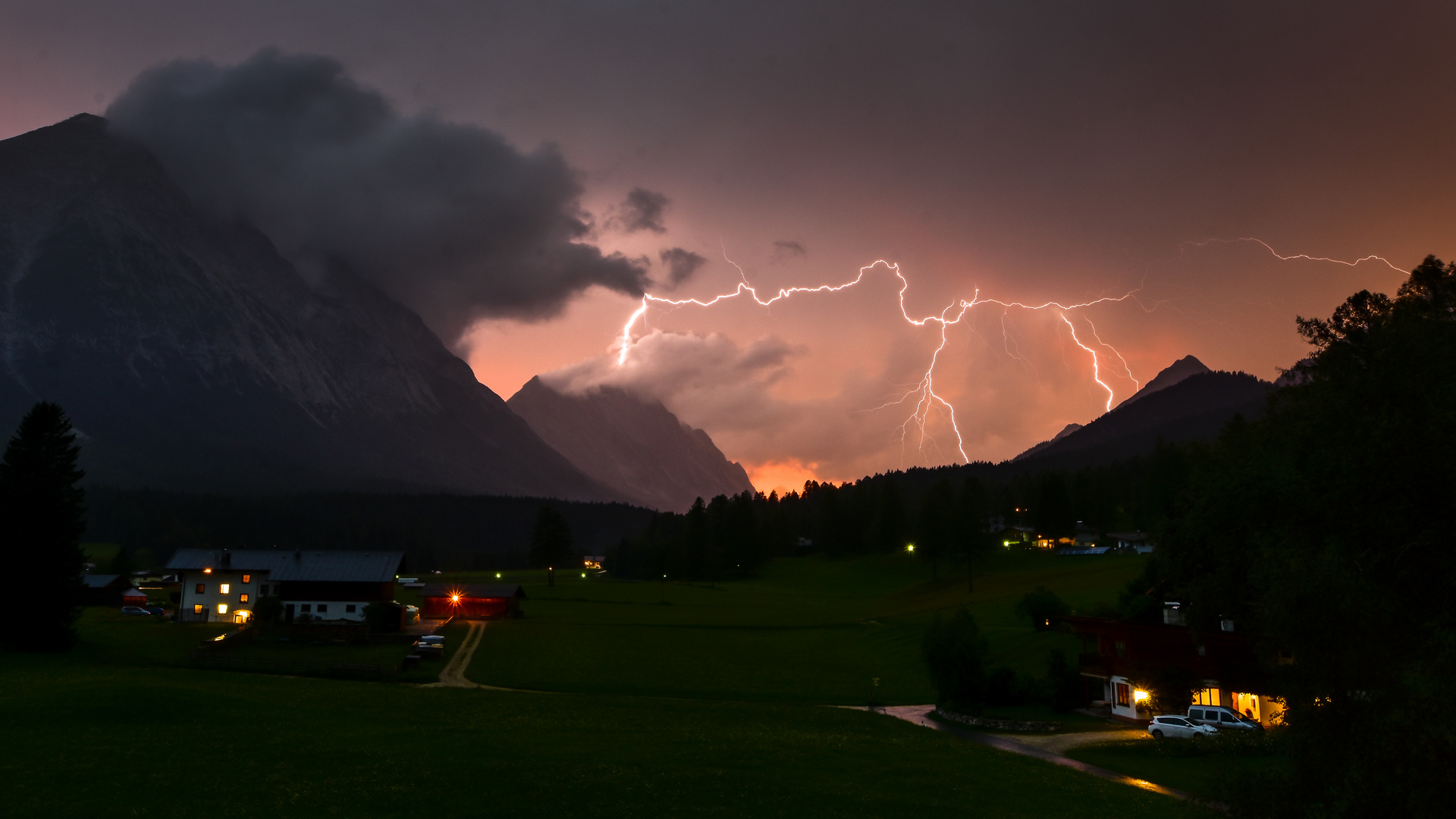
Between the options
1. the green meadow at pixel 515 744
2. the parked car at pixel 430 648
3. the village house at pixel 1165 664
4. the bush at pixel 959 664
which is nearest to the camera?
the green meadow at pixel 515 744

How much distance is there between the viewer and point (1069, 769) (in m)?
32.9

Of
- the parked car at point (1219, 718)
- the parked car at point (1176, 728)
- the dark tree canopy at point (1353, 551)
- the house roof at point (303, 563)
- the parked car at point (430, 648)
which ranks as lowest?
the parked car at point (430, 648)

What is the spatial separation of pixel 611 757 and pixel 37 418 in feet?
199

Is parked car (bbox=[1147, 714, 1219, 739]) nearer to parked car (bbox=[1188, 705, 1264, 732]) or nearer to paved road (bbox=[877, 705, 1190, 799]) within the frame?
parked car (bbox=[1188, 705, 1264, 732])

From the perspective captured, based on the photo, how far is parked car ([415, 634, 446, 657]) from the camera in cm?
6912

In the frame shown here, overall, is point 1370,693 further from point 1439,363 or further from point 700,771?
point 700,771

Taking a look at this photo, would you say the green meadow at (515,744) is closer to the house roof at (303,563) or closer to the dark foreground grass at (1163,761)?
Result: the dark foreground grass at (1163,761)

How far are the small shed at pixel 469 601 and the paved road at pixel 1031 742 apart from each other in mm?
64598

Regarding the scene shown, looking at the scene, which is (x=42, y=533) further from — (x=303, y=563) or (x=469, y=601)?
(x=469, y=601)

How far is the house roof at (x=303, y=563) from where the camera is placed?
95188 mm

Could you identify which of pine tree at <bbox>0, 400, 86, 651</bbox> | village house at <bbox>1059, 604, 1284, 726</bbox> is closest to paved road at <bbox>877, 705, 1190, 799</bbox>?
village house at <bbox>1059, 604, 1284, 726</bbox>

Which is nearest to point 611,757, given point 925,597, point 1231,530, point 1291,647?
point 1291,647

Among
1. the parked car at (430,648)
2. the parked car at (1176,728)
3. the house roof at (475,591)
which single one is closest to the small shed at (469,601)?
the house roof at (475,591)

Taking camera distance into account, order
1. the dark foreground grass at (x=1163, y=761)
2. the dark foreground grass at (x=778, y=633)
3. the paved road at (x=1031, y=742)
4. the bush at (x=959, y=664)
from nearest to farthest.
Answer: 1. the paved road at (x=1031, y=742)
2. the dark foreground grass at (x=1163, y=761)
3. the bush at (x=959, y=664)
4. the dark foreground grass at (x=778, y=633)
